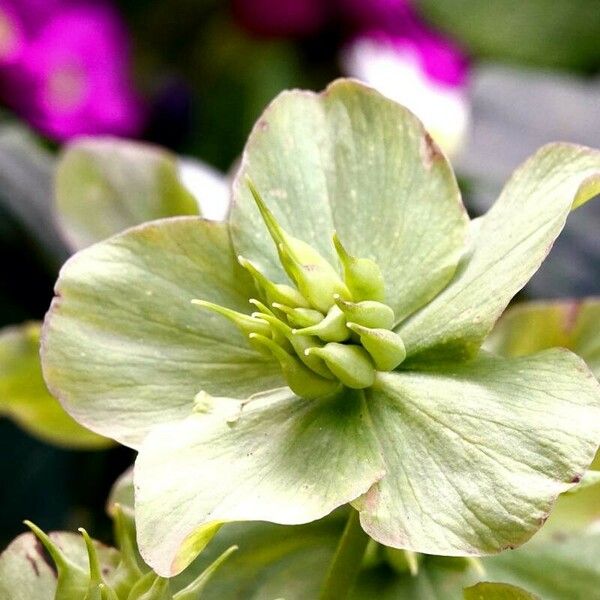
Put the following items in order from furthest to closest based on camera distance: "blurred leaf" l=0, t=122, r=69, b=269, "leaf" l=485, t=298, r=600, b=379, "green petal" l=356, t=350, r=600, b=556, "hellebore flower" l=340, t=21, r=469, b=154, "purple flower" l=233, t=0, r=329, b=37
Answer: "purple flower" l=233, t=0, r=329, b=37 < "hellebore flower" l=340, t=21, r=469, b=154 < "blurred leaf" l=0, t=122, r=69, b=269 < "leaf" l=485, t=298, r=600, b=379 < "green petal" l=356, t=350, r=600, b=556

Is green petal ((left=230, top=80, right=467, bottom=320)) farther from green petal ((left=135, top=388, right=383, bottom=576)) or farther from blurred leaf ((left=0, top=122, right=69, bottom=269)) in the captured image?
blurred leaf ((left=0, top=122, right=69, bottom=269))

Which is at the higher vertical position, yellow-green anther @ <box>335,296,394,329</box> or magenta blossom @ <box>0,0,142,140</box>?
yellow-green anther @ <box>335,296,394,329</box>

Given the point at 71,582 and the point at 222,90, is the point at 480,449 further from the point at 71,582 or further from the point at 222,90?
the point at 222,90

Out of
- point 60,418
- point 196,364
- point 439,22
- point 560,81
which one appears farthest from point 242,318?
point 439,22

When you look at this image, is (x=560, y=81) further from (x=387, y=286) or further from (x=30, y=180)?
(x=387, y=286)

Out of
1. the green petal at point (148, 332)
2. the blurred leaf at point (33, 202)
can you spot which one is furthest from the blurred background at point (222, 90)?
the green petal at point (148, 332)

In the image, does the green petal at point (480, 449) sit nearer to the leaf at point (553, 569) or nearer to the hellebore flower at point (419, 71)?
the leaf at point (553, 569)

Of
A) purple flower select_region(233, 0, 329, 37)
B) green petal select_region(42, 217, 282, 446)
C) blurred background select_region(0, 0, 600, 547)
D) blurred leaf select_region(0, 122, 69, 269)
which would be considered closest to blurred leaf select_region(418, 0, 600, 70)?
blurred background select_region(0, 0, 600, 547)
